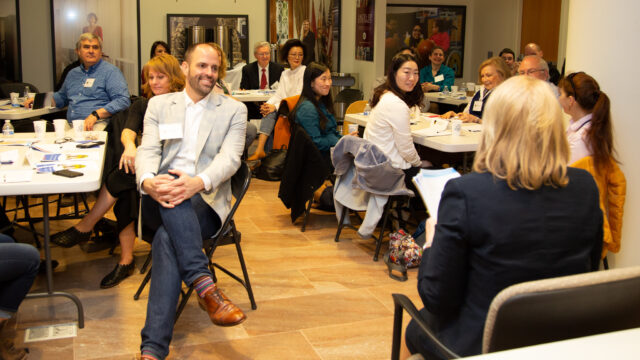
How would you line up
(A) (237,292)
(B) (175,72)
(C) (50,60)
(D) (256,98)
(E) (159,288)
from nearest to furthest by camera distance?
(E) (159,288) → (A) (237,292) → (B) (175,72) → (D) (256,98) → (C) (50,60)

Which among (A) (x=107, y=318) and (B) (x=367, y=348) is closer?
(B) (x=367, y=348)

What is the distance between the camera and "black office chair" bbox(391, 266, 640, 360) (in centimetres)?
143

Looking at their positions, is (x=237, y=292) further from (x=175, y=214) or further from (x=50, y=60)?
(x=50, y=60)

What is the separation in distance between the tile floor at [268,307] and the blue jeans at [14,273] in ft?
1.52

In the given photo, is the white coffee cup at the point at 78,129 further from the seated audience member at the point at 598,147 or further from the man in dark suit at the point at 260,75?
the man in dark suit at the point at 260,75

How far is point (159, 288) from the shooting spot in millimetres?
2627

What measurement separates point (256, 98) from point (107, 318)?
430cm

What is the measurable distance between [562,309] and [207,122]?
2131 millimetres

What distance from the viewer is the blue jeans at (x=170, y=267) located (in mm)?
2529

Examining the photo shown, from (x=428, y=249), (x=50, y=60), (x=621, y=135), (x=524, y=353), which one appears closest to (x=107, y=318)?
(x=428, y=249)

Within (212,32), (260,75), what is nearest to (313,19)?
(212,32)

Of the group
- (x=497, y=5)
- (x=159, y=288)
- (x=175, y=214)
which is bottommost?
(x=159, y=288)

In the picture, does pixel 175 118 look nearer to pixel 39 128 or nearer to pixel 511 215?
pixel 39 128

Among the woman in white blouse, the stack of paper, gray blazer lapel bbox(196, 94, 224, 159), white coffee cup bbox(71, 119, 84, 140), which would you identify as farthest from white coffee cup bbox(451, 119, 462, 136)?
white coffee cup bbox(71, 119, 84, 140)
